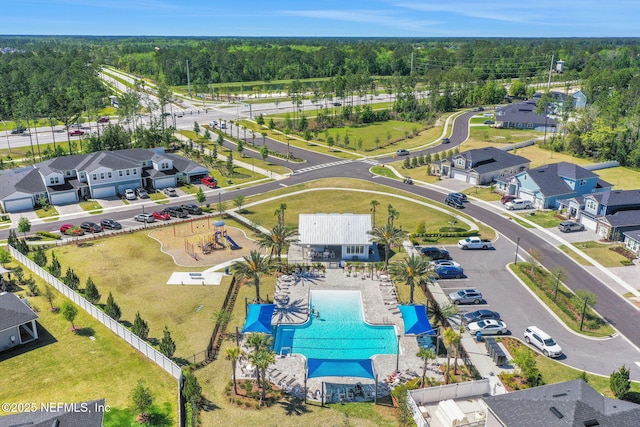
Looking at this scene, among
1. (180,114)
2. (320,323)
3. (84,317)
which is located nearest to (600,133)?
(320,323)

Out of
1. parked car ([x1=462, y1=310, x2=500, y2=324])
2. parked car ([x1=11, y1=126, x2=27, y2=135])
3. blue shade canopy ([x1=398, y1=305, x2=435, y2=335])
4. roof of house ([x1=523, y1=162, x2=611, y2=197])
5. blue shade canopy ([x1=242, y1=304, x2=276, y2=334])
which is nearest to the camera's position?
blue shade canopy ([x1=242, y1=304, x2=276, y2=334])

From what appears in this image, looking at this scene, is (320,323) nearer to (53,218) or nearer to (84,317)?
(84,317)

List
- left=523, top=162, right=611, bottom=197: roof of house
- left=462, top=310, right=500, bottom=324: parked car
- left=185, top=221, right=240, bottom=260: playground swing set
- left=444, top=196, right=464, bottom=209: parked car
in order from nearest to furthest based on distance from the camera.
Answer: left=462, top=310, right=500, bottom=324: parked car < left=185, top=221, right=240, bottom=260: playground swing set < left=523, top=162, right=611, bottom=197: roof of house < left=444, top=196, right=464, bottom=209: parked car

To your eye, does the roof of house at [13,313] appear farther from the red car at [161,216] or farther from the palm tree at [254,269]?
the red car at [161,216]

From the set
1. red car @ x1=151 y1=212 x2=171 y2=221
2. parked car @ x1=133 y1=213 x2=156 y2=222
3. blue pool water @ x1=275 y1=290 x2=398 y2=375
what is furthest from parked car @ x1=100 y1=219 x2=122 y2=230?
blue pool water @ x1=275 y1=290 x2=398 y2=375

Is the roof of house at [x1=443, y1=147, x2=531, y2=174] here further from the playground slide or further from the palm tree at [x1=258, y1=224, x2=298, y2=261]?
the playground slide

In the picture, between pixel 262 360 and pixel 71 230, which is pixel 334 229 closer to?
pixel 262 360
